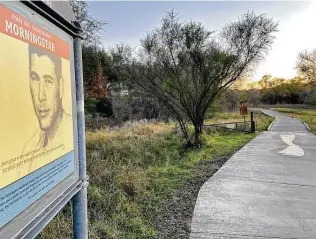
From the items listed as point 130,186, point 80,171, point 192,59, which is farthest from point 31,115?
point 192,59

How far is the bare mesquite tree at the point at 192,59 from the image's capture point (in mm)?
11969

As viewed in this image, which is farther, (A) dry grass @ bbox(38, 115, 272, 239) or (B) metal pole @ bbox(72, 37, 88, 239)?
(A) dry grass @ bbox(38, 115, 272, 239)

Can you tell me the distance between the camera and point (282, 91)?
8644 cm

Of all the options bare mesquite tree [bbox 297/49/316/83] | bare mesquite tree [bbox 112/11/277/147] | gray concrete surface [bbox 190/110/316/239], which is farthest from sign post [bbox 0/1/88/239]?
bare mesquite tree [bbox 297/49/316/83]

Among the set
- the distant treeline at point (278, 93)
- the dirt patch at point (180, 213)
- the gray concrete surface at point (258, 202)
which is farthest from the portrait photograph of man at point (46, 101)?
the distant treeline at point (278, 93)

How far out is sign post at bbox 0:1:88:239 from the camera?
1.57 metres

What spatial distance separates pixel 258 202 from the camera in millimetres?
5621

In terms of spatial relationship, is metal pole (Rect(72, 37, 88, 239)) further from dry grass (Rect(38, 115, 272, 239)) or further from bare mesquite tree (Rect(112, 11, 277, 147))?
bare mesquite tree (Rect(112, 11, 277, 147))

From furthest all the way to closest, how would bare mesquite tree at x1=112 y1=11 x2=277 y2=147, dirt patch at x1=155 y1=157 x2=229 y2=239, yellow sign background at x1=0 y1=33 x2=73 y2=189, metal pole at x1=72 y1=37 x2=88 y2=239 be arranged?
bare mesquite tree at x1=112 y1=11 x2=277 y2=147
dirt patch at x1=155 y1=157 x2=229 y2=239
metal pole at x1=72 y1=37 x2=88 y2=239
yellow sign background at x1=0 y1=33 x2=73 y2=189

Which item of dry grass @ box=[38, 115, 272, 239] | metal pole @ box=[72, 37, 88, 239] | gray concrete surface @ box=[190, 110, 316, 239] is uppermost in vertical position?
metal pole @ box=[72, 37, 88, 239]

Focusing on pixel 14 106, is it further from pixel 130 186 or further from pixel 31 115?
pixel 130 186

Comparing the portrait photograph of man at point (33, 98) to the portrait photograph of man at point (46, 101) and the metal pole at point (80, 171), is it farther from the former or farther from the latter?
the metal pole at point (80, 171)

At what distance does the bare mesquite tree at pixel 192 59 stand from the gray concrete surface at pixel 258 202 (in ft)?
13.3

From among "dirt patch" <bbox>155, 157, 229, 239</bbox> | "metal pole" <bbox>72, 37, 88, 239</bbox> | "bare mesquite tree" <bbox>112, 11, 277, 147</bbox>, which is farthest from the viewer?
"bare mesquite tree" <bbox>112, 11, 277, 147</bbox>
